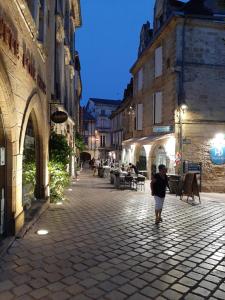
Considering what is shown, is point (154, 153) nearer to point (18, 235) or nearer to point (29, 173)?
point (29, 173)

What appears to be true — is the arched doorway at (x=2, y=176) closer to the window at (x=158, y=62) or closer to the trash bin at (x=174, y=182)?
the trash bin at (x=174, y=182)

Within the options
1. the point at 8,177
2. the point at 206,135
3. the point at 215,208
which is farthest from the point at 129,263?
the point at 206,135

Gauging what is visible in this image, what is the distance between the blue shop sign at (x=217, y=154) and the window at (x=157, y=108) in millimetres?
3362

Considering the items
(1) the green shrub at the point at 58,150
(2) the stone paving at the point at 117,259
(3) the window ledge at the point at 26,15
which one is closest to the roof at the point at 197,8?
(1) the green shrub at the point at 58,150

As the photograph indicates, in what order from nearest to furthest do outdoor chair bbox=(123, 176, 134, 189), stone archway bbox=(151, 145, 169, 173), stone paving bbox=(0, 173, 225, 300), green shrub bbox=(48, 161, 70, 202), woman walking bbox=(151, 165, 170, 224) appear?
1. stone paving bbox=(0, 173, 225, 300)
2. woman walking bbox=(151, 165, 170, 224)
3. green shrub bbox=(48, 161, 70, 202)
4. outdoor chair bbox=(123, 176, 134, 189)
5. stone archway bbox=(151, 145, 169, 173)

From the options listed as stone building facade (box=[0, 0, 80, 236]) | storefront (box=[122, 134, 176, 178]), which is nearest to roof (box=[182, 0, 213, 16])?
storefront (box=[122, 134, 176, 178])

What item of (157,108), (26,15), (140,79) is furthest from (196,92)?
(26,15)

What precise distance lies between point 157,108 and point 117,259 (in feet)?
43.8

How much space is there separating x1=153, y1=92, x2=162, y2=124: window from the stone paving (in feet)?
31.5

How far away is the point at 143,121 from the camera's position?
66.5 feet

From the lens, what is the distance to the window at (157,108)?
1704cm

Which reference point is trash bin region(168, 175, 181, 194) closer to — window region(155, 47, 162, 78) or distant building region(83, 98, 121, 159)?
window region(155, 47, 162, 78)

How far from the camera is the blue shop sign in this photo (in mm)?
15406

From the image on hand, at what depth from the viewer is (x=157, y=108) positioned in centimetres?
1733
